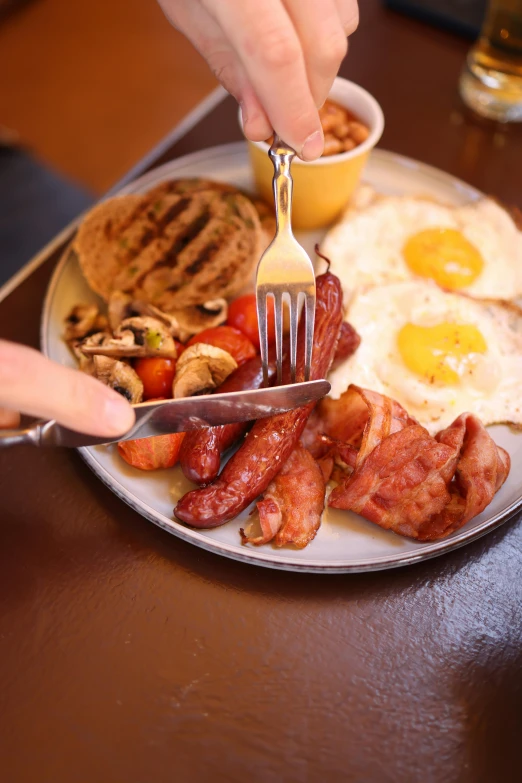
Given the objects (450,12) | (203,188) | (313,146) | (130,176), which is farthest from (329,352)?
(450,12)

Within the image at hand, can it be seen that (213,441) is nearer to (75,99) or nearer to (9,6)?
(75,99)

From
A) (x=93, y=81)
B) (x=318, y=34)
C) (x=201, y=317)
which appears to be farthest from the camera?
(x=93, y=81)

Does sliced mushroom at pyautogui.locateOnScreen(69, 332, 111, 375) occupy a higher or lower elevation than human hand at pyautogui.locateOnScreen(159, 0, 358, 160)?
lower

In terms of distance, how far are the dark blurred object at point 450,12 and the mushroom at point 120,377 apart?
2506 millimetres

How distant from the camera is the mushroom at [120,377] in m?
1.65

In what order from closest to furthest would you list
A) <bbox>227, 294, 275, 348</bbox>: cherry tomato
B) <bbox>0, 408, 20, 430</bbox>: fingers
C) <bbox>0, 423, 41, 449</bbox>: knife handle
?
1. <bbox>0, 423, 41, 449</bbox>: knife handle
2. <bbox>0, 408, 20, 430</bbox>: fingers
3. <bbox>227, 294, 275, 348</bbox>: cherry tomato

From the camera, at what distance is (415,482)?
1.49 m

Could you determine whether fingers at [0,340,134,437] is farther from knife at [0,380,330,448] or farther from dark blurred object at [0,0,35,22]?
dark blurred object at [0,0,35,22]

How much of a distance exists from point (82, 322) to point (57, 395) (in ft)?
2.46

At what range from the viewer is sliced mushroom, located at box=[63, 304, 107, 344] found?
6.10ft

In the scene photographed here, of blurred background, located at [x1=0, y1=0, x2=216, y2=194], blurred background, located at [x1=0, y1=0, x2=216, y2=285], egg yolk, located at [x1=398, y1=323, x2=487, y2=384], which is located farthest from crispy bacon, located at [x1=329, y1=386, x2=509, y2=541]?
blurred background, located at [x1=0, y1=0, x2=216, y2=194]

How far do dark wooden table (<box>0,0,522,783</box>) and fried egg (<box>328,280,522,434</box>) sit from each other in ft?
1.30

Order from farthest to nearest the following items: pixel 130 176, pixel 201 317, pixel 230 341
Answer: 1. pixel 130 176
2. pixel 201 317
3. pixel 230 341

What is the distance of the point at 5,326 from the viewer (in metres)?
2.01
